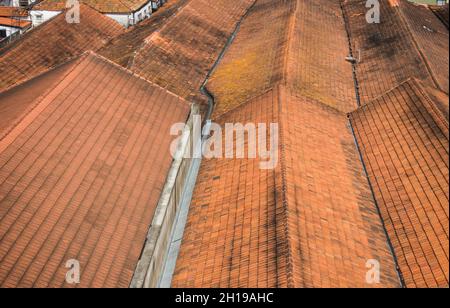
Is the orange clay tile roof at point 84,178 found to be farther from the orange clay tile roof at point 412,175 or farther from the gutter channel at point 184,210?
the orange clay tile roof at point 412,175

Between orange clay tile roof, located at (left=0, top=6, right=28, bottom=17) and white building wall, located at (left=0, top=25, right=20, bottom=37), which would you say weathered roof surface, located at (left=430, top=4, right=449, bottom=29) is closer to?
white building wall, located at (left=0, top=25, right=20, bottom=37)

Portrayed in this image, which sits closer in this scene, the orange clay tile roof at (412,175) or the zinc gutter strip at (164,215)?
the zinc gutter strip at (164,215)

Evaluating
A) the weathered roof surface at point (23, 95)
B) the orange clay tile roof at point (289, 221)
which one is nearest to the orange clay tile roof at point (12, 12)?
the weathered roof surface at point (23, 95)

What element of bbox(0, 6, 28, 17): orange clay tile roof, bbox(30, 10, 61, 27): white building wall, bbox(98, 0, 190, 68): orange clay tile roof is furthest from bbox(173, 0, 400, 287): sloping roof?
bbox(0, 6, 28, 17): orange clay tile roof

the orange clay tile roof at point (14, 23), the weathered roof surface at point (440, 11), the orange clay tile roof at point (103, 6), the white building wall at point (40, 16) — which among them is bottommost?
the orange clay tile roof at point (14, 23)

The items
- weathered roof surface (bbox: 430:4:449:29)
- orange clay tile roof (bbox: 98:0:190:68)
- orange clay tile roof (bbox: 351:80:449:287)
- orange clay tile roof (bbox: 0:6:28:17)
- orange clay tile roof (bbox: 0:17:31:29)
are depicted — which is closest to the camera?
orange clay tile roof (bbox: 351:80:449:287)

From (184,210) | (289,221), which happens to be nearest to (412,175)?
(289,221)

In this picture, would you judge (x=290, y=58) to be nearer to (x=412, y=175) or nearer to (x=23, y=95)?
(x=412, y=175)
